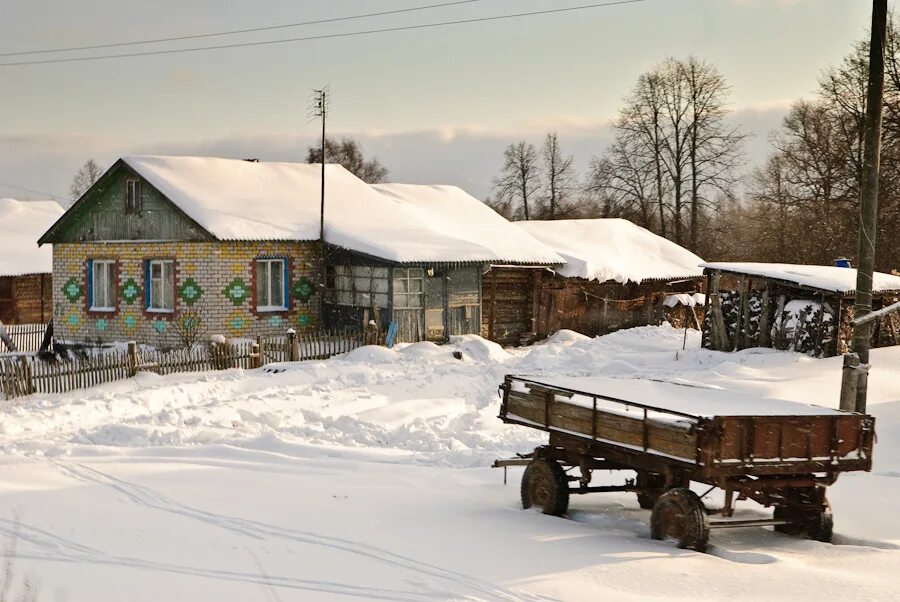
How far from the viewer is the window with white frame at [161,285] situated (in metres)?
27.8

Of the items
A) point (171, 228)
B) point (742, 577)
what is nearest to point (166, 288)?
point (171, 228)

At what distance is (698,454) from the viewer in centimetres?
921

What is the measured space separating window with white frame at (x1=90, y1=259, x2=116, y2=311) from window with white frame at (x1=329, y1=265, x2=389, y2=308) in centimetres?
652

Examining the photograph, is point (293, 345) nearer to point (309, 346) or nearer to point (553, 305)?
point (309, 346)

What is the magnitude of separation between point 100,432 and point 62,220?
630 inches

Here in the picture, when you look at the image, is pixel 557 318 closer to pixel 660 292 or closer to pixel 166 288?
pixel 660 292

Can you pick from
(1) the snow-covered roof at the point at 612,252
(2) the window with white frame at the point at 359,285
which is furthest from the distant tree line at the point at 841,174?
(2) the window with white frame at the point at 359,285

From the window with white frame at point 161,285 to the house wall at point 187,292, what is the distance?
200mm

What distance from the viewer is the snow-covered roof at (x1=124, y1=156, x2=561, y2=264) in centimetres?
2739

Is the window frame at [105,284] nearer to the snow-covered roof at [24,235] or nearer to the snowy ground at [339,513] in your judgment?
the snowy ground at [339,513]

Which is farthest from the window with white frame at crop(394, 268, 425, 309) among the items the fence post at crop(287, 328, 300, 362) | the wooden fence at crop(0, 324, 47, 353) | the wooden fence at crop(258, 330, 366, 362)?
the wooden fence at crop(0, 324, 47, 353)

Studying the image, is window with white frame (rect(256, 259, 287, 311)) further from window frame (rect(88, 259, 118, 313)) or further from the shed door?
window frame (rect(88, 259, 118, 313))

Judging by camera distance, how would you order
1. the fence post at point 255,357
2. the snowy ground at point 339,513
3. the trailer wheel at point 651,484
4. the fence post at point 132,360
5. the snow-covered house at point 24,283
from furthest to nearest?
1. the snow-covered house at point 24,283
2. the fence post at point 255,357
3. the fence post at point 132,360
4. the trailer wheel at point 651,484
5. the snowy ground at point 339,513

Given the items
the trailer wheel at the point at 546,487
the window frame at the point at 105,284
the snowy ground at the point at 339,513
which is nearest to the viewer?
the snowy ground at the point at 339,513
